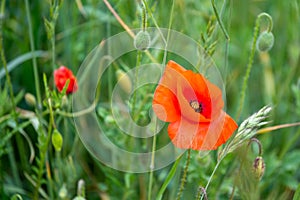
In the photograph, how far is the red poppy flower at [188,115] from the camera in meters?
1.03

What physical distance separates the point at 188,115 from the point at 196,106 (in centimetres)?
5

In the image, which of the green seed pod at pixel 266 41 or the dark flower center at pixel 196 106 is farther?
the green seed pod at pixel 266 41

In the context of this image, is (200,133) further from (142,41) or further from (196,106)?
(142,41)

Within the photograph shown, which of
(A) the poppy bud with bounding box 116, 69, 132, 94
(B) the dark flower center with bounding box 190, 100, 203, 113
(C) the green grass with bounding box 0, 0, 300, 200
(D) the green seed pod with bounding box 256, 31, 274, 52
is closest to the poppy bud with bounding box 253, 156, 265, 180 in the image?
(C) the green grass with bounding box 0, 0, 300, 200

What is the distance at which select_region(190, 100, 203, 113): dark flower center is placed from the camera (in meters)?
1.09

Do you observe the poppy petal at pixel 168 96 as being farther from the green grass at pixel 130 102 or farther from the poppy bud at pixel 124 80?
the poppy bud at pixel 124 80

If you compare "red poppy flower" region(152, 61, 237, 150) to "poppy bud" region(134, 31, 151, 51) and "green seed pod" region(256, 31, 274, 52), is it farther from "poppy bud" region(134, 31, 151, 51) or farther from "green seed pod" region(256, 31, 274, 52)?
"green seed pod" region(256, 31, 274, 52)

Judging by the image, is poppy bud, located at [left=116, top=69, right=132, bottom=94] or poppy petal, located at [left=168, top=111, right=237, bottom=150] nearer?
poppy petal, located at [left=168, top=111, right=237, bottom=150]

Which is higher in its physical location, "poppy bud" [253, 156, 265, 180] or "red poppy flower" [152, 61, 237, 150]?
"red poppy flower" [152, 61, 237, 150]

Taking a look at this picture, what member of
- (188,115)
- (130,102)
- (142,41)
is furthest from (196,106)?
(130,102)

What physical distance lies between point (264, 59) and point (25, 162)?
0.82m

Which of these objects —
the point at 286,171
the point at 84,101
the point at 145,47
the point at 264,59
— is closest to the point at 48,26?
the point at 145,47

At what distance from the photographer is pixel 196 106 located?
110 cm

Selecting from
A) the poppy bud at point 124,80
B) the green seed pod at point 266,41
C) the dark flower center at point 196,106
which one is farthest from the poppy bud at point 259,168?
the poppy bud at point 124,80
